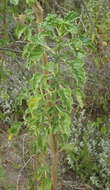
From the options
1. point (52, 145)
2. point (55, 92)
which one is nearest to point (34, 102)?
point (55, 92)

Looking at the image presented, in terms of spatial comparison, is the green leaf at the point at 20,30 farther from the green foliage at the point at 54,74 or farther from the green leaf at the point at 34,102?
the green leaf at the point at 34,102

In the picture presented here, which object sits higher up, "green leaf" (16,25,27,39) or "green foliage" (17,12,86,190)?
"green leaf" (16,25,27,39)

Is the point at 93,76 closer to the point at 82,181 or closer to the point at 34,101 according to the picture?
the point at 82,181

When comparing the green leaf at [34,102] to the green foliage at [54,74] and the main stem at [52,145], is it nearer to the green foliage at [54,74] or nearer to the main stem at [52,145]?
the green foliage at [54,74]

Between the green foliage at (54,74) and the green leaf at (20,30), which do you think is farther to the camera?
the green leaf at (20,30)

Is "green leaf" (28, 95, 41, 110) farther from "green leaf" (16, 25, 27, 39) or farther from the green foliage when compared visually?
"green leaf" (16, 25, 27, 39)

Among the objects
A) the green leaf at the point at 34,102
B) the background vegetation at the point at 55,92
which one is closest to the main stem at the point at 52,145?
the background vegetation at the point at 55,92

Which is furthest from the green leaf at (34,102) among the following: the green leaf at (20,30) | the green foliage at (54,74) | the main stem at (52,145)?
the green leaf at (20,30)

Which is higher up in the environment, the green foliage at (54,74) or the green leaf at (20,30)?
the green leaf at (20,30)

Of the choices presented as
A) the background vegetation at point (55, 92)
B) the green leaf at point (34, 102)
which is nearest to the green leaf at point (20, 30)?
the background vegetation at point (55, 92)

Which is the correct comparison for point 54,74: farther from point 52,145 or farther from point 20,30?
point 52,145

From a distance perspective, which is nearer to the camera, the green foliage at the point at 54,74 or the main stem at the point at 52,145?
the green foliage at the point at 54,74

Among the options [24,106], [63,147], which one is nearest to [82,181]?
[24,106]

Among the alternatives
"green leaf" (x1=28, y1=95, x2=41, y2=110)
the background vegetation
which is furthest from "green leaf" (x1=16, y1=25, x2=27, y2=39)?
"green leaf" (x1=28, y1=95, x2=41, y2=110)
